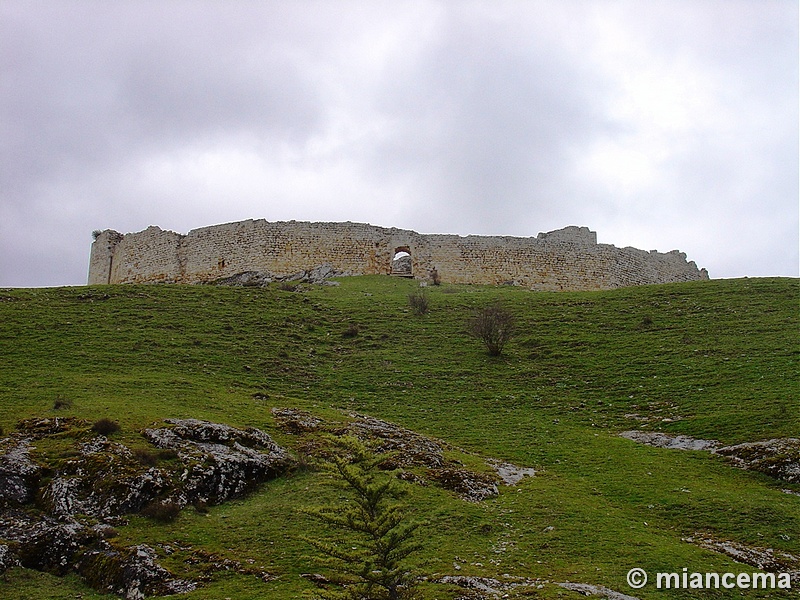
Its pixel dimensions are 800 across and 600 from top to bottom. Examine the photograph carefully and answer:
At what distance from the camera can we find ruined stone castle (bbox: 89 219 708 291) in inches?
1816

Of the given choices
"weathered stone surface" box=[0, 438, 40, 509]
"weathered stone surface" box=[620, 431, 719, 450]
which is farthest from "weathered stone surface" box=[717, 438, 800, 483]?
"weathered stone surface" box=[0, 438, 40, 509]

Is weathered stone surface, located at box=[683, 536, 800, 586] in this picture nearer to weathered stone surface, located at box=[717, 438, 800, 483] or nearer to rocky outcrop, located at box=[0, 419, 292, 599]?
weathered stone surface, located at box=[717, 438, 800, 483]

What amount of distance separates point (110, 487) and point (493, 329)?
1800cm

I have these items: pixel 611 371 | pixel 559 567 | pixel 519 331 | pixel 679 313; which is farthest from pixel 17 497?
pixel 679 313

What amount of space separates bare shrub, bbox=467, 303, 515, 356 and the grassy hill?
1.68 ft

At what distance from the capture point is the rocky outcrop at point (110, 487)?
43.6 feet

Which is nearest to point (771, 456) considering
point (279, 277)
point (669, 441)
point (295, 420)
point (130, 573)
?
point (669, 441)

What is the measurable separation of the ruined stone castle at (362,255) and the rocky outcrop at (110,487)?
28034 millimetres

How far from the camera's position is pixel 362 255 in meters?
46.7

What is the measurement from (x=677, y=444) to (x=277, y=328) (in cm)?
1789

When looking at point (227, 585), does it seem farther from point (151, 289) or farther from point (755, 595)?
point (151, 289)

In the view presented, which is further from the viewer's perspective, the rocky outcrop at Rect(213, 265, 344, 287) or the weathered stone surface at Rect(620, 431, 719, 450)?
the rocky outcrop at Rect(213, 265, 344, 287)

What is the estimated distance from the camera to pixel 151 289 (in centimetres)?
3666

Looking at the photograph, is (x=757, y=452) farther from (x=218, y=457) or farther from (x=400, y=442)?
(x=218, y=457)
